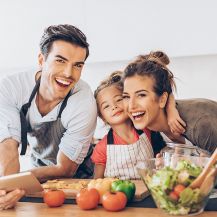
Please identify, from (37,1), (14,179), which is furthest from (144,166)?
(37,1)

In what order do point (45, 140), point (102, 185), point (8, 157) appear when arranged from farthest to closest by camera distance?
point (45, 140) → point (8, 157) → point (102, 185)

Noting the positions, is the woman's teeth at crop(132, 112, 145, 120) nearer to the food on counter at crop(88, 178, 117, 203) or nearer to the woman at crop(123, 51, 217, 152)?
the woman at crop(123, 51, 217, 152)

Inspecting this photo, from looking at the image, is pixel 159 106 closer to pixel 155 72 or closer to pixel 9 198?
pixel 155 72

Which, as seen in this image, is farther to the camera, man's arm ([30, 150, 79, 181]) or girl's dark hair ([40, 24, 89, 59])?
girl's dark hair ([40, 24, 89, 59])

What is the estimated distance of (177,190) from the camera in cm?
110

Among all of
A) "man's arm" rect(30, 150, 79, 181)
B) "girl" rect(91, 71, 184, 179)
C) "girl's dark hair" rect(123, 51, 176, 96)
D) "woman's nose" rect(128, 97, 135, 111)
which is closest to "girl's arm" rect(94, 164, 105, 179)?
"girl" rect(91, 71, 184, 179)

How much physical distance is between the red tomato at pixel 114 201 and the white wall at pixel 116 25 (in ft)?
5.33

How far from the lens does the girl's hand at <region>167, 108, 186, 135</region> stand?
1744 mm

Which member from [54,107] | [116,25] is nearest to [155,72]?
[54,107]

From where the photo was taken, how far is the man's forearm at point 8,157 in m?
1.71

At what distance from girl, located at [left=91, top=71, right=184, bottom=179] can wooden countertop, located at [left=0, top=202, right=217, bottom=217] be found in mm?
575

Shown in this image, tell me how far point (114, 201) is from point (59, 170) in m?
0.60

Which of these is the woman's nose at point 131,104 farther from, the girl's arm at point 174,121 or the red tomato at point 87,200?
the red tomato at point 87,200

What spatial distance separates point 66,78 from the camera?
1846 mm
